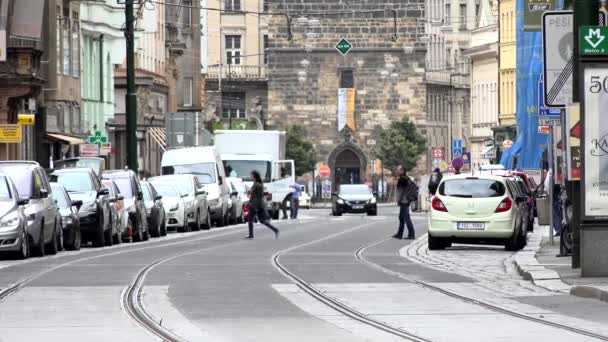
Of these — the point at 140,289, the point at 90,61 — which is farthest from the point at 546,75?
the point at 90,61

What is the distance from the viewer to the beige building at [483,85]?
12912cm

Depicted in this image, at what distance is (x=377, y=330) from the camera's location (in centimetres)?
1650

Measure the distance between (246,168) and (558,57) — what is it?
154 ft

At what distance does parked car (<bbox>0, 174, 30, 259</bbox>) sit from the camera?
3109 cm

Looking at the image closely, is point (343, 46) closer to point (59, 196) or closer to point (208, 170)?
point (208, 170)

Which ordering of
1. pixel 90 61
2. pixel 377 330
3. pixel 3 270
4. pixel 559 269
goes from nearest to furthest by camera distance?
pixel 377 330, pixel 559 269, pixel 3 270, pixel 90 61

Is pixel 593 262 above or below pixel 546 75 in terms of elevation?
below

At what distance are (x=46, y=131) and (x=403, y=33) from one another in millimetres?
58139

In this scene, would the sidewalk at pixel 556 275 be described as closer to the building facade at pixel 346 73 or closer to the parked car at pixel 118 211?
the parked car at pixel 118 211

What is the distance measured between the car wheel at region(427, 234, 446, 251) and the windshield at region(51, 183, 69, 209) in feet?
21.7

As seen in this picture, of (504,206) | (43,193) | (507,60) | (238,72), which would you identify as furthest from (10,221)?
(238,72)

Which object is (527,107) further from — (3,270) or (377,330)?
(377,330)

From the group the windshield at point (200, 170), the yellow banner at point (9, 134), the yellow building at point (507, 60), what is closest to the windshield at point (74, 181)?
the yellow banner at point (9, 134)

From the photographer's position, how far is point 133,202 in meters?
44.2
